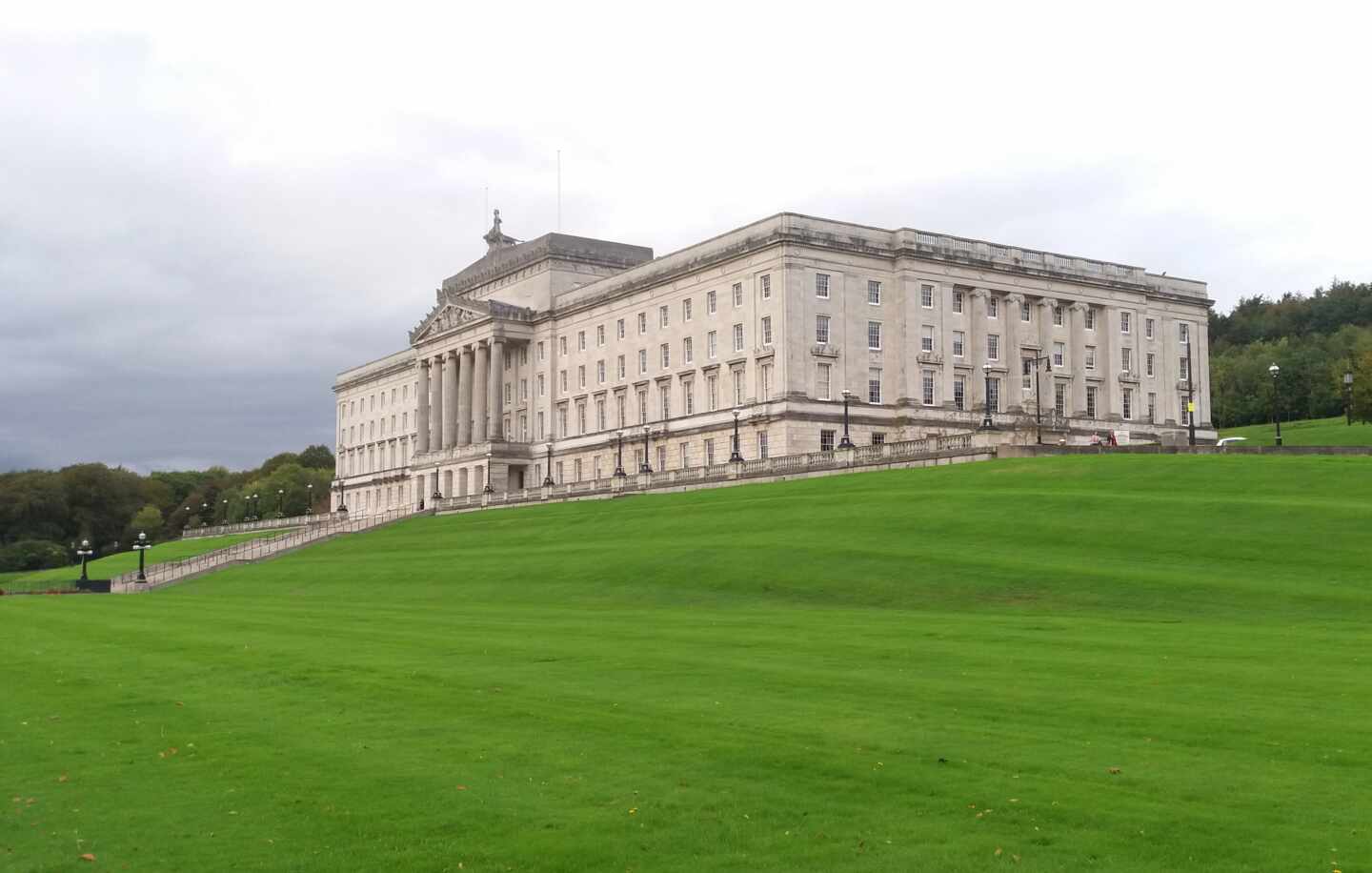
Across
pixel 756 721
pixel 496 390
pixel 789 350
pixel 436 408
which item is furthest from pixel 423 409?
pixel 756 721

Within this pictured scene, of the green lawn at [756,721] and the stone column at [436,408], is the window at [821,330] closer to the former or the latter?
the stone column at [436,408]

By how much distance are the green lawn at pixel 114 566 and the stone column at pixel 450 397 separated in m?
20.1

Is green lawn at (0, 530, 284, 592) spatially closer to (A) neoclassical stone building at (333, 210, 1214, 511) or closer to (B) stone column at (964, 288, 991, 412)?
(A) neoclassical stone building at (333, 210, 1214, 511)

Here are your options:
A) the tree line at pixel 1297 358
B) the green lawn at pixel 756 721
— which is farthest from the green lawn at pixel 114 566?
the tree line at pixel 1297 358

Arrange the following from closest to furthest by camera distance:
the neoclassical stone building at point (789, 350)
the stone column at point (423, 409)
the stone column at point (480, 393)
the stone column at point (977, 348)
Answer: the neoclassical stone building at point (789, 350), the stone column at point (977, 348), the stone column at point (480, 393), the stone column at point (423, 409)

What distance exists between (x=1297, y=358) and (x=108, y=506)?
14232 cm

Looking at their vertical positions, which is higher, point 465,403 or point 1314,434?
point 465,403

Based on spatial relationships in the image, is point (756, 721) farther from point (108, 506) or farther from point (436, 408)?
point (108, 506)

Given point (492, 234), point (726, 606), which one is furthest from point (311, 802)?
point (492, 234)

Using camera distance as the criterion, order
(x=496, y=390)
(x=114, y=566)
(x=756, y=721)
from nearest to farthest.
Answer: (x=756, y=721) < (x=114, y=566) < (x=496, y=390)

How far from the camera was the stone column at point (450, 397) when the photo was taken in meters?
137

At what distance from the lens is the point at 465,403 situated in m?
134

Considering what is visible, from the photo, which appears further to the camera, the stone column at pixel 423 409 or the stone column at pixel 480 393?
the stone column at pixel 423 409

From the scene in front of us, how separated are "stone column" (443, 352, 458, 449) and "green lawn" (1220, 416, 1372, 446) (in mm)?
71424
